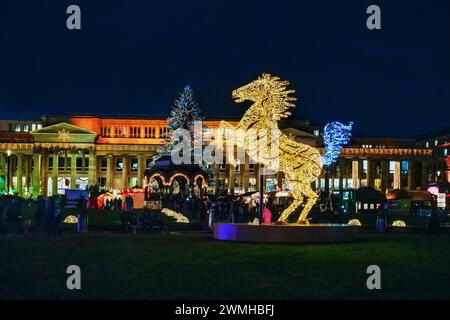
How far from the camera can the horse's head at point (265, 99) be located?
1046 inches

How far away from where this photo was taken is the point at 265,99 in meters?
26.9

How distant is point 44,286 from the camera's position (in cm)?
1497

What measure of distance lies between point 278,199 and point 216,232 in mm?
35320

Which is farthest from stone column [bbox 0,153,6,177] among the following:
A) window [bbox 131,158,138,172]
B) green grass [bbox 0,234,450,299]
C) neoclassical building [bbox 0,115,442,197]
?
green grass [bbox 0,234,450,299]

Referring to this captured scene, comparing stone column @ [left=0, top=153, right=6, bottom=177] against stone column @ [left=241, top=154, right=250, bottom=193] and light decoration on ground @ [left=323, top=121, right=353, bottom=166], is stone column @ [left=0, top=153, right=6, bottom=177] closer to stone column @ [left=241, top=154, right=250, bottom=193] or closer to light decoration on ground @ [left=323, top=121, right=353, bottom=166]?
stone column @ [left=241, top=154, right=250, bottom=193]

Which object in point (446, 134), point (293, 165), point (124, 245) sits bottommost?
point (124, 245)

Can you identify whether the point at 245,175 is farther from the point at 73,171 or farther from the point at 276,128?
the point at 276,128

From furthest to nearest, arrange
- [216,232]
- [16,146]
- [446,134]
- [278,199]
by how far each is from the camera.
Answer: [446,134], [16,146], [278,199], [216,232]

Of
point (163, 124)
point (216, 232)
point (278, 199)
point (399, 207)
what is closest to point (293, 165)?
point (216, 232)

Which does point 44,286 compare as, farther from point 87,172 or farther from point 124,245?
point 87,172

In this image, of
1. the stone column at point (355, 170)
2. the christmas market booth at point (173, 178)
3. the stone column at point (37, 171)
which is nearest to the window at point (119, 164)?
the stone column at point (37, 171)

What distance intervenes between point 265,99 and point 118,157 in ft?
330

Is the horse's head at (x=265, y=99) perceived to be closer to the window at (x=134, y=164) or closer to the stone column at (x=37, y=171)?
the stone column at (x=37, y=171)
